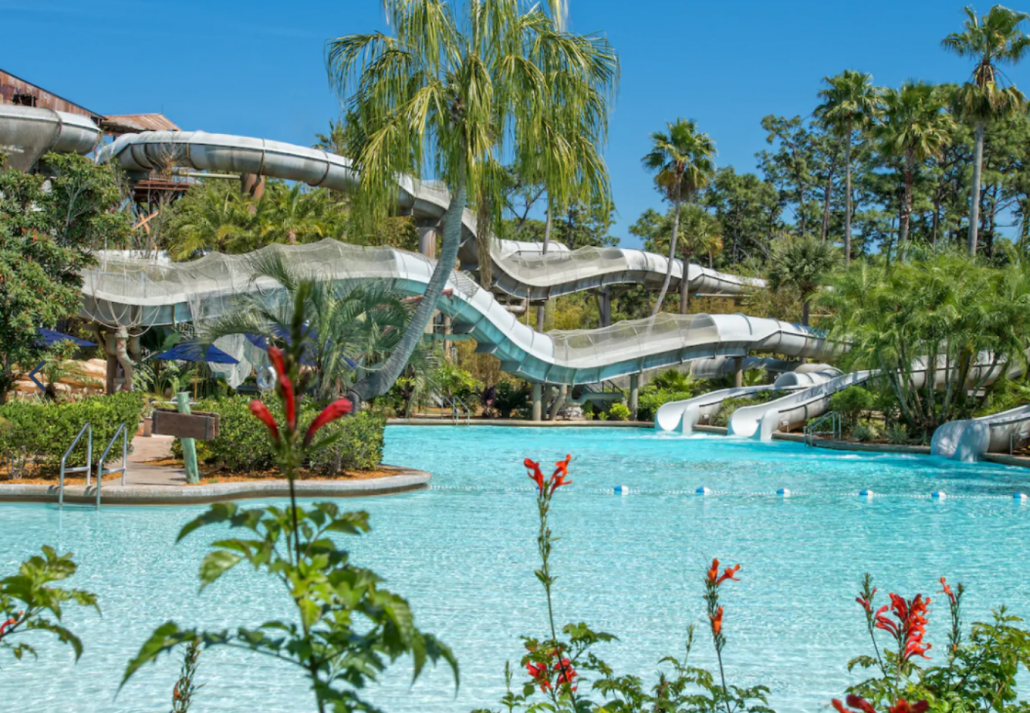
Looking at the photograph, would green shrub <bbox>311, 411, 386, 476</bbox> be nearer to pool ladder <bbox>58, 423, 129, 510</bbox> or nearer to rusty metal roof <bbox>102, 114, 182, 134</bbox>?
pool ladder <bbox>58, 423, 129, 510</bbox>

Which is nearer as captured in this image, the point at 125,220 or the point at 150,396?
the point at 125,220

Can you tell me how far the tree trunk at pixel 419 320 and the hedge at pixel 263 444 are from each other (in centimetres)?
100

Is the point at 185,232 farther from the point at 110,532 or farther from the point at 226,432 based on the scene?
the point at 110,532

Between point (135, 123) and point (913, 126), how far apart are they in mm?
35699

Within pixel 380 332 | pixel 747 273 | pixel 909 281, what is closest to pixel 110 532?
pixel 380 332

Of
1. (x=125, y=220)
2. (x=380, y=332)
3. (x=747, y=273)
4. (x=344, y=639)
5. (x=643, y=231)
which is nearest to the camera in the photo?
(x=344, y=639)

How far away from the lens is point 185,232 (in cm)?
3088

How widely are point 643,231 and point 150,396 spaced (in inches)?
1572

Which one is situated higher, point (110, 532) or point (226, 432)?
point (226, 432)

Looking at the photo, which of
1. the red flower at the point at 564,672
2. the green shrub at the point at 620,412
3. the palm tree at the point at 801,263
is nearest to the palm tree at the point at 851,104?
the palm tree at the point at 801,263

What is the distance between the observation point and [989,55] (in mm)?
31672

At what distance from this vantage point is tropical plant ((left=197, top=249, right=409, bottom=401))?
1434 cm

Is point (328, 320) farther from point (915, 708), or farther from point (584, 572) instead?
point (915, 708)

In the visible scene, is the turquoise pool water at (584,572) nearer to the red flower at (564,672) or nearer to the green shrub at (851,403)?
the red flower at (564,672)
